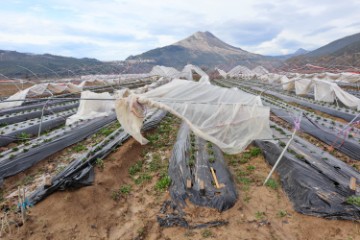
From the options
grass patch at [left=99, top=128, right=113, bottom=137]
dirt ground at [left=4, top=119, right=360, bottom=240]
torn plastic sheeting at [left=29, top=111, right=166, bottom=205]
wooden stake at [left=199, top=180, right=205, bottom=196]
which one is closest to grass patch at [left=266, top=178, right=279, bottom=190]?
dirt ground at [left=4, top=119, right=360, bottom=240]

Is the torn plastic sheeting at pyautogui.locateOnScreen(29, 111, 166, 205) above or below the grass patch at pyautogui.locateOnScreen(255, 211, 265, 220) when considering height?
above

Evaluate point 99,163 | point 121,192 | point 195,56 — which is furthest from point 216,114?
point 195,56

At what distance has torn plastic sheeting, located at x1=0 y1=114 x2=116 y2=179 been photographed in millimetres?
6379

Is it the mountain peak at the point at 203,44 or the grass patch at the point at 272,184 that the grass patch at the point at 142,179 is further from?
the mountain peak at the point at 203,44

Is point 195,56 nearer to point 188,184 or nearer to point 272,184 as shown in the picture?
point 272,184

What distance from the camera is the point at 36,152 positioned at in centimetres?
717

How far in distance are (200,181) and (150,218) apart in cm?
113

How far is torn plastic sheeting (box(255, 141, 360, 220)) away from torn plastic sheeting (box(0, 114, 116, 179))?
6174 millimetres

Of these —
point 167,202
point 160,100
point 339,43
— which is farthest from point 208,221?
point 339,43

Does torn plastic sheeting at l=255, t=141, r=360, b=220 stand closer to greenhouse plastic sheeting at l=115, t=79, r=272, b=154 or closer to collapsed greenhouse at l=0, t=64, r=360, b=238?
collapsed greenhouse at l=0, t=64, r=360, b=238

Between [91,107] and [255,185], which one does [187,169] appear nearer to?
[255,185]

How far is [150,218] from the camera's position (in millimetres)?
4766

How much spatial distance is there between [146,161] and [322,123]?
6.41 meters

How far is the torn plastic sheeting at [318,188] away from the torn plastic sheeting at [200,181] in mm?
1204
